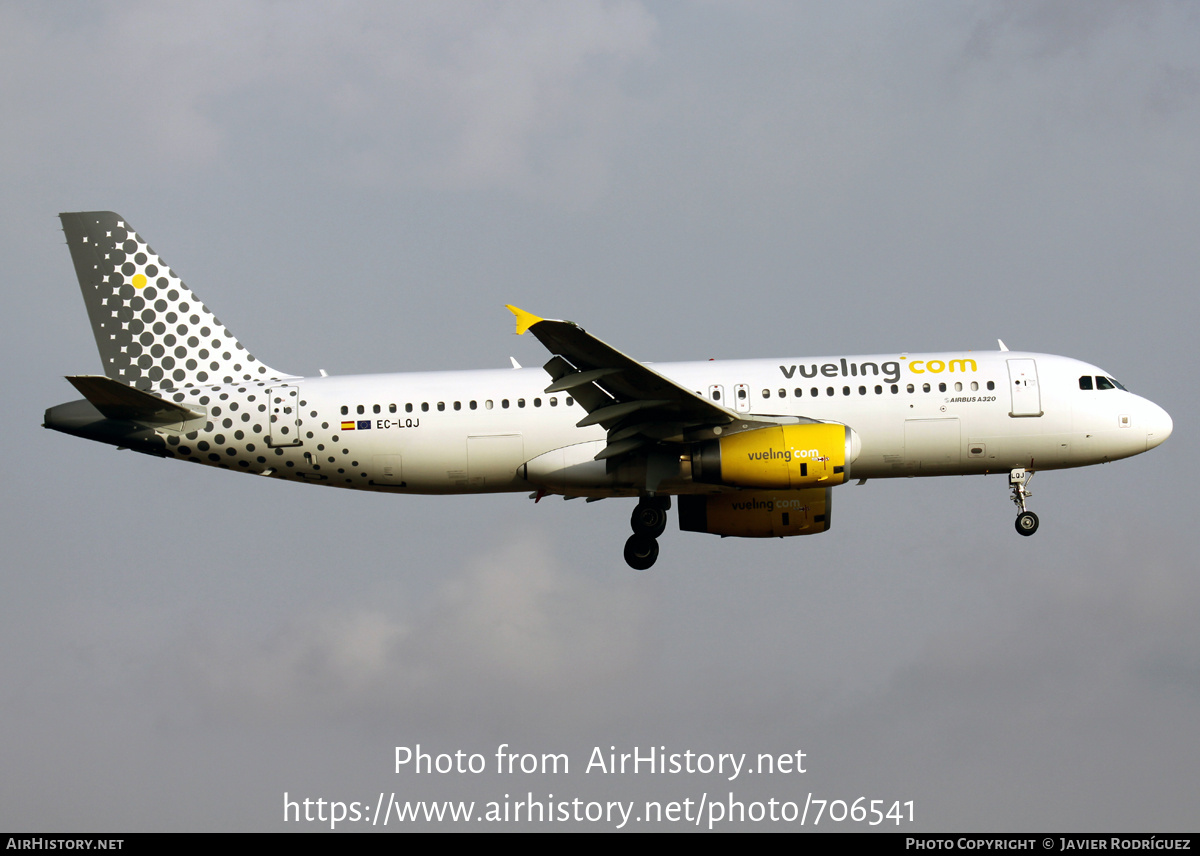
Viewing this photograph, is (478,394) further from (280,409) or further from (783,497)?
(783,497)

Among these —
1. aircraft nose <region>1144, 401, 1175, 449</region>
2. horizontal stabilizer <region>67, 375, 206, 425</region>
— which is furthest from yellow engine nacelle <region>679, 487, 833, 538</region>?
horizontal stabilizer <region>67, 375, 206, 425</region>

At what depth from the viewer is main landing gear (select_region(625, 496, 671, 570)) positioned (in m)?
36.6

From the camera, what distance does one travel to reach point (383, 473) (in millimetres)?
35562

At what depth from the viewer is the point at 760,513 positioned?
37.2 m

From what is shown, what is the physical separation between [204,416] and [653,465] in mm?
11455

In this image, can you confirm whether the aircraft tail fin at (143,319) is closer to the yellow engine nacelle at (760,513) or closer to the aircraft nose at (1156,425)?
the yellow engine nacelle at (760,513)

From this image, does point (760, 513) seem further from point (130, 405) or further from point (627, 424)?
point (130, 405)

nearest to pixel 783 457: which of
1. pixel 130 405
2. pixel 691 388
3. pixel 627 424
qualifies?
pixel 691 388

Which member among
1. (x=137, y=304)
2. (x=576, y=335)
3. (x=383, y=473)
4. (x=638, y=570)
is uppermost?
(x=137, y=304)

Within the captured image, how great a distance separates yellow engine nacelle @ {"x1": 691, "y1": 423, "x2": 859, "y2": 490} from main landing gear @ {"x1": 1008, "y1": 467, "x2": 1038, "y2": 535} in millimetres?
5579

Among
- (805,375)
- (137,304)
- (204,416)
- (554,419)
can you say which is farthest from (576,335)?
(137,304)

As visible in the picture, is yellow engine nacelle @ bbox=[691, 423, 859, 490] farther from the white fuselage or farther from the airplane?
the white fuselage

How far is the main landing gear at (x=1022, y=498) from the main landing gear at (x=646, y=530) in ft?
29.0

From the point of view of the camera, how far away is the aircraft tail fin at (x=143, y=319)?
37.3 metres
